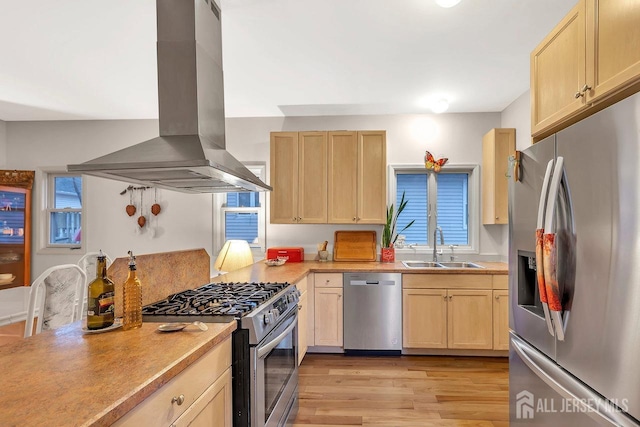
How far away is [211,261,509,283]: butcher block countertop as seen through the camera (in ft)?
8.97

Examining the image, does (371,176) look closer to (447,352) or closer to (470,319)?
(470,319)

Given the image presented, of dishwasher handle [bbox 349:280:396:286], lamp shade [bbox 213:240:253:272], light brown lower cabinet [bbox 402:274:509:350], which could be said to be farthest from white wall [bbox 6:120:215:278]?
light brown lower cabinet [bbox 402:274:509:350]

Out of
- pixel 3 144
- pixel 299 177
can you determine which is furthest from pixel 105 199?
pixel 299 177

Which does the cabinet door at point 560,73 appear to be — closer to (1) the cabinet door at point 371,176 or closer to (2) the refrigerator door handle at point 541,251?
(2) the refrigerator door handle at point 541,251

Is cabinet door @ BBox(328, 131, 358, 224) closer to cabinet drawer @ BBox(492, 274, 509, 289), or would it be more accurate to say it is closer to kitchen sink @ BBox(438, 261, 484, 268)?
kitchen sink @ BBox(438, 261, 484, 268)

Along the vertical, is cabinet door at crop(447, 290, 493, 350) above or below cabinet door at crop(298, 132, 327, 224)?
below

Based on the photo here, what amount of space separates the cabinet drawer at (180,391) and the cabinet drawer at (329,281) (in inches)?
81.7

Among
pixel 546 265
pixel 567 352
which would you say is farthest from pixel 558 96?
pixel 567 352

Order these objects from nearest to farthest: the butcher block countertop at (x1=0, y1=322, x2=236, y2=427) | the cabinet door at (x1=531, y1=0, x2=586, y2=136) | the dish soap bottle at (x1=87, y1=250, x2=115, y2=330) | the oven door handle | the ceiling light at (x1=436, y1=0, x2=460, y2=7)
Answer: the butcher block countertop at (x1=0, y1=322, x2=236, y2=427) → the dish soap bottle at (x1=87, y1=250, x2=115, y2=330) → the cabinet door at (x1=531, y1=0, x2=586, y2=136) → the oven door handle → the ceiling light at (x1=436, y1=0, x2=460, y2=7)

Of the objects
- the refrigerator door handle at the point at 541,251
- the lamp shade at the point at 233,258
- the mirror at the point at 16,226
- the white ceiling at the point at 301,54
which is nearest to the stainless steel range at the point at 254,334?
the refrigerator door handle at the point at 541,251

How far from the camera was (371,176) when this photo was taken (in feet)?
12.4

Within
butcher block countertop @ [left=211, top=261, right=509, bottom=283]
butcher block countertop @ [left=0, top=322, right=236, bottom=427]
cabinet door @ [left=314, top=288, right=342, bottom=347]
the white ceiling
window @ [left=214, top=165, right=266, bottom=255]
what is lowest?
cabinet door @ [left=314, top=288, right=342, bottom=347]

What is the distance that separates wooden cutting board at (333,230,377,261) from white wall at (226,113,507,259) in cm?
8

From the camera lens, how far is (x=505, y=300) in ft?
10.9
